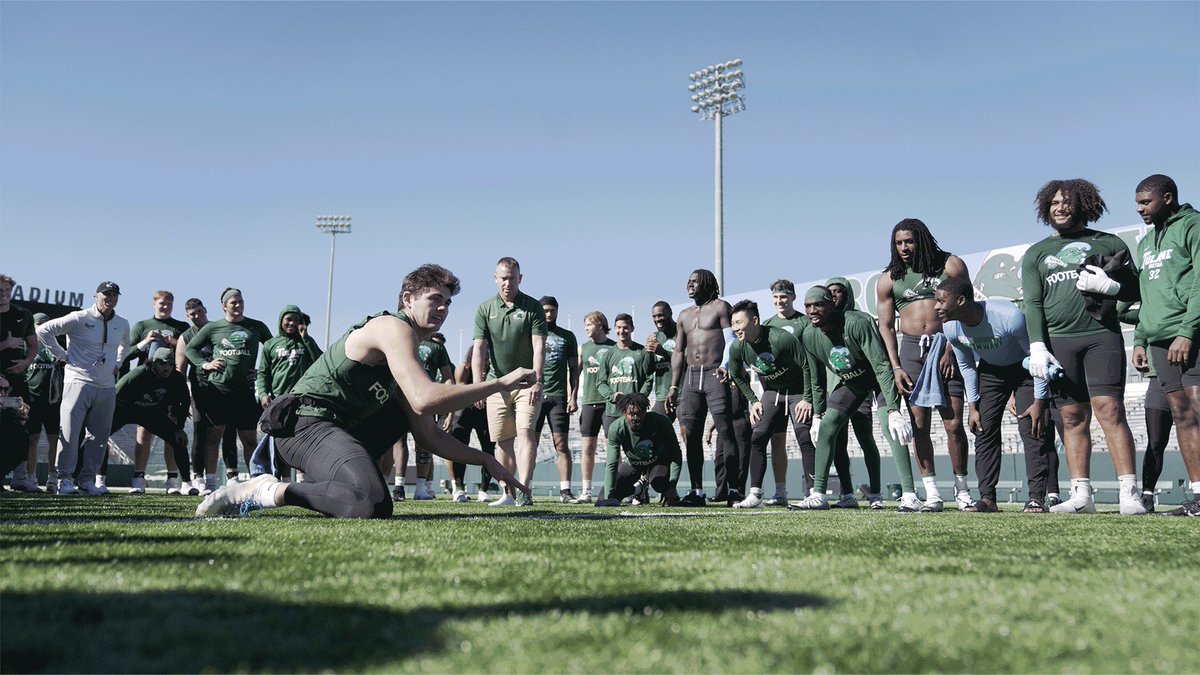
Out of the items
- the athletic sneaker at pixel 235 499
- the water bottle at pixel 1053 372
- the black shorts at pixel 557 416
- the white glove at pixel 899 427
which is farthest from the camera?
the black shorts at pixel 557 416

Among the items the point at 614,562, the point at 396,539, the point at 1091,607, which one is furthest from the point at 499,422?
the point at 1091,607

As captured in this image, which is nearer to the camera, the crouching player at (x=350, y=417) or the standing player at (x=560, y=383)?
the crouching player at (x=350, y=417)

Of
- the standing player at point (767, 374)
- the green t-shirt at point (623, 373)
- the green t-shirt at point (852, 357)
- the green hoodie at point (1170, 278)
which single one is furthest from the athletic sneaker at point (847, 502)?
the green hoodie at point (1170, 278)

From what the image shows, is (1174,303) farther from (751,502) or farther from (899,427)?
(751,502)

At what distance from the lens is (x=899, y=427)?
23.6 ft

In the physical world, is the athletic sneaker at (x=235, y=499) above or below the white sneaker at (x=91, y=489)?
above

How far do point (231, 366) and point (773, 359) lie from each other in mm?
5484

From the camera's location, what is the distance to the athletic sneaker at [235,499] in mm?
4871

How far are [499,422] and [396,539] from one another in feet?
16.8

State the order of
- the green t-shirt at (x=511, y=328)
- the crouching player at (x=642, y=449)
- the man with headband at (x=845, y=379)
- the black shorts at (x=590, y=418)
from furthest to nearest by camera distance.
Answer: the black shorts at (x=590, y=418)
the green t-shirt at (x=511, y=328)
the crouching player at (x=642, y=449)
the man with headband at (x=845, y=379)

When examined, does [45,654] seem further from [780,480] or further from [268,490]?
[780,480]

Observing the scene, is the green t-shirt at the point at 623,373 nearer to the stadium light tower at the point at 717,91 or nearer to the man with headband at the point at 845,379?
the man with headband at the point at 845,379

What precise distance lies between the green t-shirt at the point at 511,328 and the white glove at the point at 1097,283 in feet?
14.1

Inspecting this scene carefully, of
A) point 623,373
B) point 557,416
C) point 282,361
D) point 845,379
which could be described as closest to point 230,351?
point 282,361
